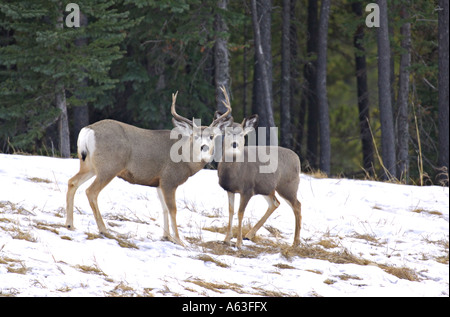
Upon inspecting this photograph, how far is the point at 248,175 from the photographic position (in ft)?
31.3

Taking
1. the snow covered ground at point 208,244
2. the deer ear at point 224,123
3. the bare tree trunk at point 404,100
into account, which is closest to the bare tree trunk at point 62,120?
the snow covered ground at point 208,244

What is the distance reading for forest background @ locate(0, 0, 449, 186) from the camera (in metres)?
15.8

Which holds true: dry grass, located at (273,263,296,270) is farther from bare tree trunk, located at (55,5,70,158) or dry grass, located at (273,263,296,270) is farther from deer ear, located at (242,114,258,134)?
bare tree trunk, located at (55,5,70,158)

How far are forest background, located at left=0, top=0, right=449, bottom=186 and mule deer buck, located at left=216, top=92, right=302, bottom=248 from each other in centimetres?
446

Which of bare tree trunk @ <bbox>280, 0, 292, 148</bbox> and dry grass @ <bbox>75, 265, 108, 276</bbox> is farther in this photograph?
bare tree trunk @ <bbox>280, 0, 292, 148</bbox>

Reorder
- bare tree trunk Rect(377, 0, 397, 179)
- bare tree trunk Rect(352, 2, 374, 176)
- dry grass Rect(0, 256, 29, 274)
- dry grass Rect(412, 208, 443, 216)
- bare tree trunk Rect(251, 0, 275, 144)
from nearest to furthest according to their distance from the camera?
1. dry grass Rect(0, 256, 29, 274)
2. dry grass Rect(412, 208, 443, 216)
3. bare tree trunk Rect(377, 0, 397, 179)
4. bare tree trunk Rect(251, 0, 275, 144)
5. bare tree trunk Rect(352, 2, 374, 176)

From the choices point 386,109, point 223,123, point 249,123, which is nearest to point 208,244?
point 223,123

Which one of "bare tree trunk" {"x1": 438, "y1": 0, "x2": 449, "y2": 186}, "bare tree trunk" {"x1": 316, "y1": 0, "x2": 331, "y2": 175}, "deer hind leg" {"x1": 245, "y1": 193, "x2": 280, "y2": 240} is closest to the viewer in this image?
"deer hind leg" {"x1": 245, "y1": 193, "x2": 280, "y2": 240}

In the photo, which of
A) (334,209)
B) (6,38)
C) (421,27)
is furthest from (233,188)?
(421,27)

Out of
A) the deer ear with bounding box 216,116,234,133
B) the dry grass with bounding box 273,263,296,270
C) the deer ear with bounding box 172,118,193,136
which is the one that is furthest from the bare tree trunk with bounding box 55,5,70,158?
the dry grass with bounding box 273,263,296,270

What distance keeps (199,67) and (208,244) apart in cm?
1076

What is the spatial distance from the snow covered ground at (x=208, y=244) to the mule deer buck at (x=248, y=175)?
544 mm

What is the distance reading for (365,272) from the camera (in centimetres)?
860

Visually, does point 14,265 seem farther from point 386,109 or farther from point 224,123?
point 386,109
